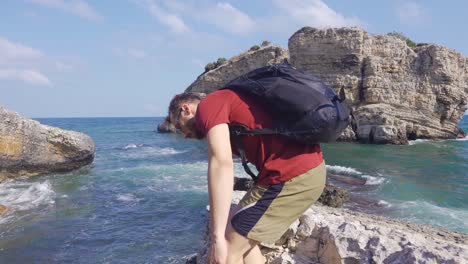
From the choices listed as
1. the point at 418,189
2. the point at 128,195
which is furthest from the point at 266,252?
the point at 418,189

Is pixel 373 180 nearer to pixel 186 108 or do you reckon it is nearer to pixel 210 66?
pixel 186 108

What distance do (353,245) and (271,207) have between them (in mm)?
1843

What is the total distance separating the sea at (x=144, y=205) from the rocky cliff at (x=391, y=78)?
41.8 feet

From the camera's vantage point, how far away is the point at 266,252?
4660 millimetres

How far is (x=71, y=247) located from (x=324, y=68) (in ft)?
103

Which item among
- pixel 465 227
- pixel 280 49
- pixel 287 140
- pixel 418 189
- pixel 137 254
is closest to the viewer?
pixel 287 140

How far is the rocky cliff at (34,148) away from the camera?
16078 millimetres

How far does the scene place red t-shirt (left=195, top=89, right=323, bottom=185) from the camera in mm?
2617

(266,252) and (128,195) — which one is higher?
(266,252)

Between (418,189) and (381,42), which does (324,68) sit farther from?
(418,189)

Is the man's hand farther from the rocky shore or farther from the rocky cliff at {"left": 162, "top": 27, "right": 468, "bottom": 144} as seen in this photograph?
the rocky cliff at {"left": 162, "top": 27, "right": 468, "bottom": 144}

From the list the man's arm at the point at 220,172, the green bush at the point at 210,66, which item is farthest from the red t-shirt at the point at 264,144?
the green bush at the point at 210,66

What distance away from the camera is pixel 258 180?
277cm

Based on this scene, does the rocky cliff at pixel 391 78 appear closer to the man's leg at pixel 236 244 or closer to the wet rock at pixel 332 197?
the wet rock at pixel 332 197
